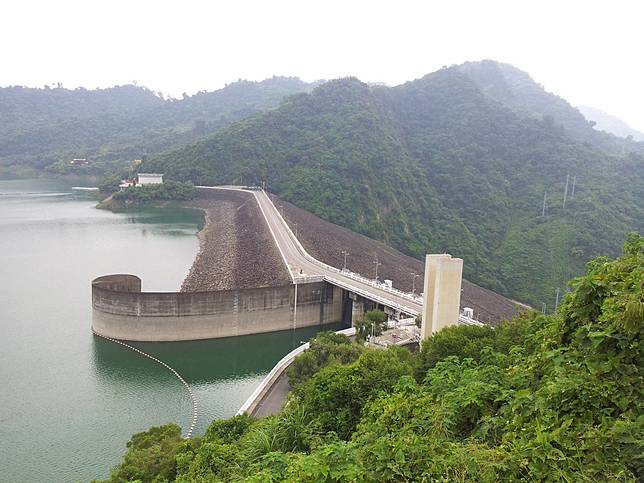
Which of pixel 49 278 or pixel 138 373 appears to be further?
pixel 49 278

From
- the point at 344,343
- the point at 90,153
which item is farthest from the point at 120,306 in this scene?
the point at 90,153

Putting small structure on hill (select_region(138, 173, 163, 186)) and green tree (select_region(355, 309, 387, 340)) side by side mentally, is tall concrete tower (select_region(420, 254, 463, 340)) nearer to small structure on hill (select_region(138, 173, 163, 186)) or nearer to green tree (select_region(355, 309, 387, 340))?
green tree (select_region(355, 309, 387, 340))

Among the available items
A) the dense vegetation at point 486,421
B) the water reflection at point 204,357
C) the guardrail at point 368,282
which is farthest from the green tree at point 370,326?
the dense vegetation at point 486,421

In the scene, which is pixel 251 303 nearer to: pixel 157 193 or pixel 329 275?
pixel 329 275

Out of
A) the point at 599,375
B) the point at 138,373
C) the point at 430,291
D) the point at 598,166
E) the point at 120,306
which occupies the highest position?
the point at 598,166

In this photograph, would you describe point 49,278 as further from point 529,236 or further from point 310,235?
point 529,236

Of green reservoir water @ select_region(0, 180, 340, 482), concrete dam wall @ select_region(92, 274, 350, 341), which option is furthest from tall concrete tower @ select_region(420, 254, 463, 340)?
concrete dam wall @ select_region(92, 274, 350, 341)
